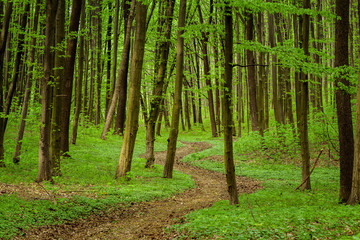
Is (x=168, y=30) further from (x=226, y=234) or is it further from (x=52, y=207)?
(x=226, y=234)

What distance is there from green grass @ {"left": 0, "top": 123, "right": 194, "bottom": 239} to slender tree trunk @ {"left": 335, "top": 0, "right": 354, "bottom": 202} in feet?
17.4

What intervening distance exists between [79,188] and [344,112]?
808cm

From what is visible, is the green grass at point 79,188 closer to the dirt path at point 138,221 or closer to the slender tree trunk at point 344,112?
the dirt path at point 138,221

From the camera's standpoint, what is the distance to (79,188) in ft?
29.5

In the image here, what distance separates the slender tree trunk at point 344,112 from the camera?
301 inches

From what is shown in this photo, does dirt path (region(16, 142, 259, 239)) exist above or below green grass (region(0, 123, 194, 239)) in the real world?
below

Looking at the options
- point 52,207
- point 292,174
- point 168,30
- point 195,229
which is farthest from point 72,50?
point 292,174

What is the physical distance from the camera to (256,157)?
58.4 ft

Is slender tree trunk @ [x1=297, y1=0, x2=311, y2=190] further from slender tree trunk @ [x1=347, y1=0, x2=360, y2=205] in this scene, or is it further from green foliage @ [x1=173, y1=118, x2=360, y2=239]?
slender tree trunk @ [x1=347, y1=0, x2=360, y2=205]

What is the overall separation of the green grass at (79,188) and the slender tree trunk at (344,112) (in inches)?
209

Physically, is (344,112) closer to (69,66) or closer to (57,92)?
(57,92)

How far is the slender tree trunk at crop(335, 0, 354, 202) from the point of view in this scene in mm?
7652

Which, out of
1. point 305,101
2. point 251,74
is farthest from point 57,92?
point 251,74

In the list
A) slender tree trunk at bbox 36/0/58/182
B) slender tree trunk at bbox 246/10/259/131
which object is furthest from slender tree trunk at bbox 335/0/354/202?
slender tree trunk at bbox 246/10/259/131
